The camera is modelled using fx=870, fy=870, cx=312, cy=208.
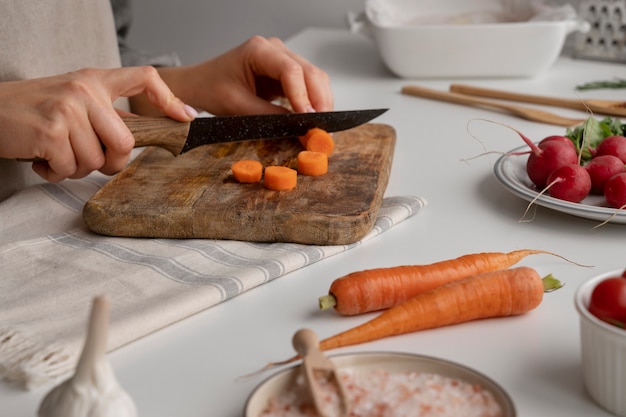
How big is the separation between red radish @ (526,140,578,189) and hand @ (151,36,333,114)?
44cm

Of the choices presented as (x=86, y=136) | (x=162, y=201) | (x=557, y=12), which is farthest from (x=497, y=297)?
(x=557, y=12)

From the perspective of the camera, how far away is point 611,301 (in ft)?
2.55

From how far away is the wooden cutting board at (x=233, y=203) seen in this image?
3.87ft

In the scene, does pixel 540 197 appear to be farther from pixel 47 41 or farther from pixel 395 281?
pixel 47 41

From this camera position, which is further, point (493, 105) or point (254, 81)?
point (493, 105)

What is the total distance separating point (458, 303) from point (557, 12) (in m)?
1.46

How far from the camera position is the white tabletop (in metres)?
0.84

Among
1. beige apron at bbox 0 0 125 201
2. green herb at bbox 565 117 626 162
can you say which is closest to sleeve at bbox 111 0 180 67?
beige apron at bbox 0 0 125 201

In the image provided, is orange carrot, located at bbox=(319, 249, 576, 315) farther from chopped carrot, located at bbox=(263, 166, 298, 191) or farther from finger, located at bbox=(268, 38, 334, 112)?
finger, located at bbox=(268, 38, 334, 112)

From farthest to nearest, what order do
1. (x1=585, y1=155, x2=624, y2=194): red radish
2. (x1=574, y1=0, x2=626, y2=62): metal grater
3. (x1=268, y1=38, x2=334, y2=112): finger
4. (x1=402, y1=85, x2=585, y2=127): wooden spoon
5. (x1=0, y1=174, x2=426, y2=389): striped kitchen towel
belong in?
(x1=574, y1=0, x2=626, y2=62): metal grater
(x1=402, y1=85, x2=585, y2=127): wooden spoon
(x1=268, y1=38, x2=334, y2=112): finger
(x1=585, y1=155, x2=624, y2=194): red radish
(x1=0, y1=174, x2=426, y2=389): striped kitchen towel

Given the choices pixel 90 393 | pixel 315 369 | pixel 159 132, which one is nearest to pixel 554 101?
pixel 159 132

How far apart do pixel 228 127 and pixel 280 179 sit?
201 mm

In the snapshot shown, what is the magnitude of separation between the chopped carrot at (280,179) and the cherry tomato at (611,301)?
1.88 feet

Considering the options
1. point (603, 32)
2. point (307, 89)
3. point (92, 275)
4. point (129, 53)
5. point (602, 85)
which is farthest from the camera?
point (603, 32)
